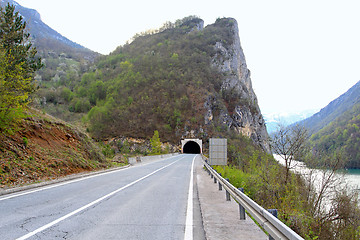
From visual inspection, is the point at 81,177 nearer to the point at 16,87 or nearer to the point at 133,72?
the point at 16,87

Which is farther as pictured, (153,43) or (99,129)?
(153,43)

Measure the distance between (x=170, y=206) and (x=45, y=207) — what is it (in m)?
3.19

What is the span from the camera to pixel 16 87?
1243 cm

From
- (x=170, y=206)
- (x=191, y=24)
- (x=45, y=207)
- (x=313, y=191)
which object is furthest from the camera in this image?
(x=191, y=24)

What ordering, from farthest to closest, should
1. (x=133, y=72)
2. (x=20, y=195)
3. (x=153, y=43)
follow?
(x=153, y=43) → (x=133, y=72) → (x=20, y=195)

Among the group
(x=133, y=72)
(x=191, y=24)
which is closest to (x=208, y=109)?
(x=133, y=72)

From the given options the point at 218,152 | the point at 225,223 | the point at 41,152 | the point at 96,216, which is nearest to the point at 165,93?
the point at 218,152

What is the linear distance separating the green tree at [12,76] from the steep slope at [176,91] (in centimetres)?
6490

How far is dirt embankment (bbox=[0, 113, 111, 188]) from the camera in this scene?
11.0m

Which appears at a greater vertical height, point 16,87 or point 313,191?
point 16,87

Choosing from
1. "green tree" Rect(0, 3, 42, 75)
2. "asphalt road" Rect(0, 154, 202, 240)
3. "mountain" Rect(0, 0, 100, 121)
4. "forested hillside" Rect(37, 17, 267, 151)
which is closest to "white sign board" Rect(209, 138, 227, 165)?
"asphalt road" Rect(0, 154, 202, 240)

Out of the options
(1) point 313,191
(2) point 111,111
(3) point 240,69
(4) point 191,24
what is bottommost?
(1) point 313,191

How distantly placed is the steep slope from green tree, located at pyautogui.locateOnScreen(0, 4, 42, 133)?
6490cm

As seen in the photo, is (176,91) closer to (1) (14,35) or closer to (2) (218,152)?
(2) (218,152)
